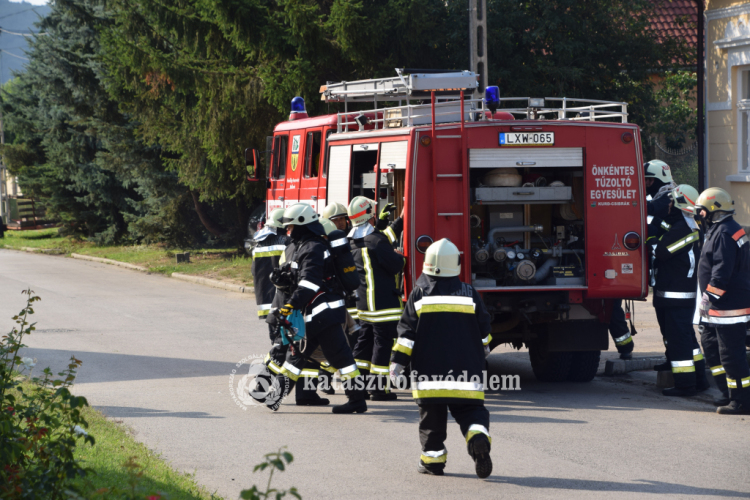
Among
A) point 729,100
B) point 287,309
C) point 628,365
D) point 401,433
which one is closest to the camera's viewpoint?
point 401,433

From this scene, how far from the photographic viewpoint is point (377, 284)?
8156 millimetres

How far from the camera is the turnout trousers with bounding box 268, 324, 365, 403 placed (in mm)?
7602

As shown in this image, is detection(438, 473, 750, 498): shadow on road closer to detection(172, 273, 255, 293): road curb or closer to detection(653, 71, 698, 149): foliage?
detection(172, 273, 255, 293): road curb

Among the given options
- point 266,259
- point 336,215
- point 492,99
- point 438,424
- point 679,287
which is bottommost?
point 438,424

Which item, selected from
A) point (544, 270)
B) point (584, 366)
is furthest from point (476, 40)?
point (584, 366)

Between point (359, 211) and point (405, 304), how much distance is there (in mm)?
1007

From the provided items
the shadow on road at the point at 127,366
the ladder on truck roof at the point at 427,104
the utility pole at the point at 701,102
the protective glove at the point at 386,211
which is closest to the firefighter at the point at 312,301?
the protective glove at the point at 386,211

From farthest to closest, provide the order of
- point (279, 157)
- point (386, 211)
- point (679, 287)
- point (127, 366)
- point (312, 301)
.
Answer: point (279, 157) → point (127, 366) → point (386, 211) → point (679, 287) → point (312, 301)

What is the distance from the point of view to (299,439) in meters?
6.89

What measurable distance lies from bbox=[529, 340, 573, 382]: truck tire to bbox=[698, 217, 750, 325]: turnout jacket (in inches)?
71.6

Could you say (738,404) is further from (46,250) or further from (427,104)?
(46,250)

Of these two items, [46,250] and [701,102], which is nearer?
[701,102]

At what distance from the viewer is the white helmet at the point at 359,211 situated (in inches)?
325

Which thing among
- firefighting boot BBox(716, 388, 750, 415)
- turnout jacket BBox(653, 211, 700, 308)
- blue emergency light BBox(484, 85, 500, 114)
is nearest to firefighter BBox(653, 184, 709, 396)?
turnout jacket BBox(653, 211, 700, 308)
